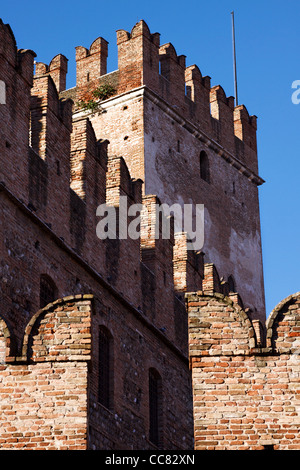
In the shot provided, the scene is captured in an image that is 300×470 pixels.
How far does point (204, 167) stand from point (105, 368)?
12.0 m

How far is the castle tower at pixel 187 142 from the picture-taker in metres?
→ 27.7

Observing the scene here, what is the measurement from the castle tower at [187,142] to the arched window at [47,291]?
8.80 meters

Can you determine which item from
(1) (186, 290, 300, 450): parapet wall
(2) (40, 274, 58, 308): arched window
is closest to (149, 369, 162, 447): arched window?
(2) (40, 274, 58, 308): arched window

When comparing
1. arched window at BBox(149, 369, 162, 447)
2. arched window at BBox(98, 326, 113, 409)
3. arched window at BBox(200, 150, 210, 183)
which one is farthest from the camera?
arched window at BBox(200, 150, 210, 183)

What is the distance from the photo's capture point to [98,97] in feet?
94.0

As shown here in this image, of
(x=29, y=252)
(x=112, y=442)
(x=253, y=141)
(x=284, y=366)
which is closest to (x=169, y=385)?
(x=112, y=442)

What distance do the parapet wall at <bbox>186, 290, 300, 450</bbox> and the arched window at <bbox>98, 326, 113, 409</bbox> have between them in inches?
232

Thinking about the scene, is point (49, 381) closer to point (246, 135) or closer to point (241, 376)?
point (241, 376)

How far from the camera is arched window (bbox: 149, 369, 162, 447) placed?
20331 mm

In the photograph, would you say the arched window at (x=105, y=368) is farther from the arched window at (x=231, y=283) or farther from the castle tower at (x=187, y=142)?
the arched window at (x=231, y=283)

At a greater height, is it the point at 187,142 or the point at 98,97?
the point at 98,97

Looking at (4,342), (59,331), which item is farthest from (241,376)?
(4,342)

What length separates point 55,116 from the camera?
1898cm

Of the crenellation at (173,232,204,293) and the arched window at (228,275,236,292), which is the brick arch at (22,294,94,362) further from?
the arched window at (228,275,236,292)
